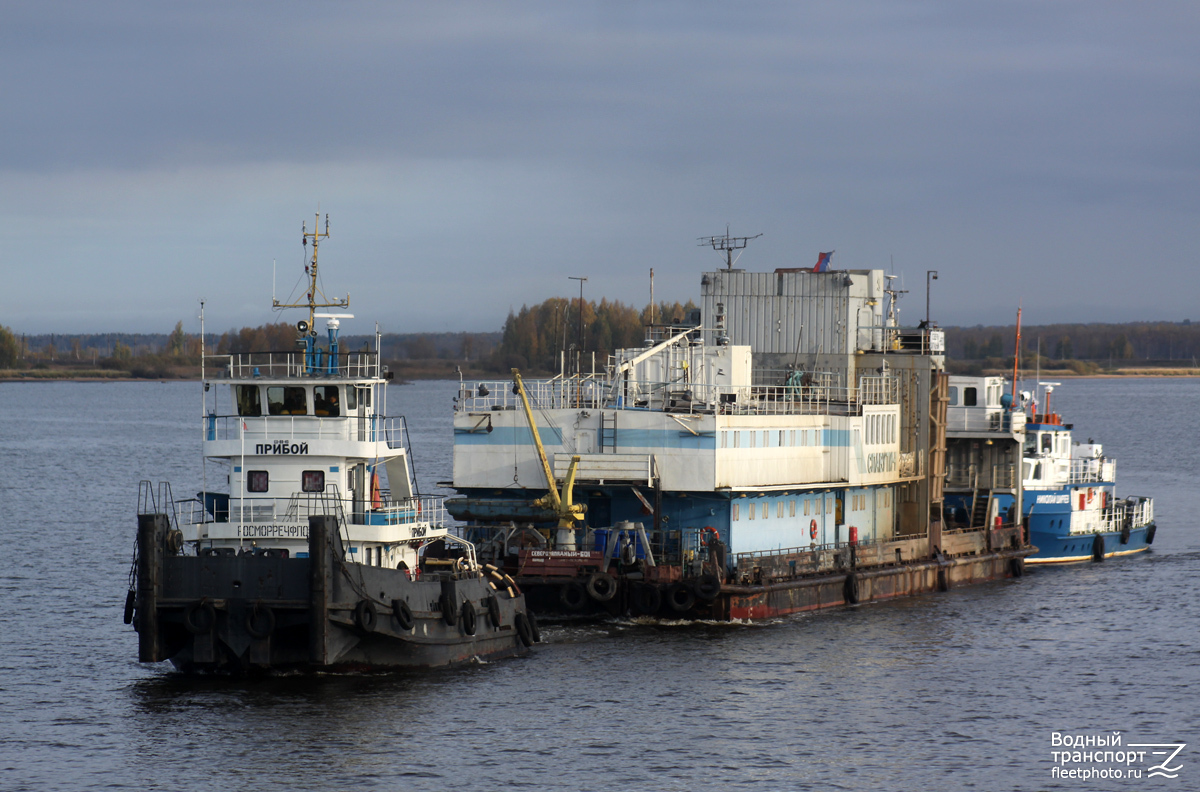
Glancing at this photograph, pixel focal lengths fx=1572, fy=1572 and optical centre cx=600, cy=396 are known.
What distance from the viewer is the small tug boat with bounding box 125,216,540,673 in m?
29.5

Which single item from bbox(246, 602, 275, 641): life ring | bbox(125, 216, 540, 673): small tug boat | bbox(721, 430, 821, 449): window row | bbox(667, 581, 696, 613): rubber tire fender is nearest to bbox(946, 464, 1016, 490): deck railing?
bbox(721, 430, 821, 449): window row

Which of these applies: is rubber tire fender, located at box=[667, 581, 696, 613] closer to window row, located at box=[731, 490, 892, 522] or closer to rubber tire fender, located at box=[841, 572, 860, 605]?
window row, located at box=[731, 490, 892, 522]

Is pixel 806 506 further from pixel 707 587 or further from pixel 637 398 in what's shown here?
pixel 707 587

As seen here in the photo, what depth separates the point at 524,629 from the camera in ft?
114

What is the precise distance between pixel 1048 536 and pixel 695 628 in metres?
21.6

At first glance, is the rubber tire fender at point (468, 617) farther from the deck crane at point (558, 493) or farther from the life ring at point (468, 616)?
the deck crane at point (558, 493)

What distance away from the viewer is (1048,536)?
5544 cm

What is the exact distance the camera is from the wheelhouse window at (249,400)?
3306 centimetres

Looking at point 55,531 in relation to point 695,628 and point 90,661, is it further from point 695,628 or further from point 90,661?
point 695,628

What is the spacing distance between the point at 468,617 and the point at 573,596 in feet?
18.8

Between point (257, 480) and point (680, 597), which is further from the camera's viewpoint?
point (680, 597)

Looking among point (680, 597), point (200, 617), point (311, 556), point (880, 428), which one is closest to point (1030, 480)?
point (880, 428)

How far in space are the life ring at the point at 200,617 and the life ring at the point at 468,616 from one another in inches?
206

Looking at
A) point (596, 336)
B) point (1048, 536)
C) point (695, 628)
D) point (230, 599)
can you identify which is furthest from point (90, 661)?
point (596, 336)
